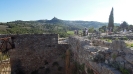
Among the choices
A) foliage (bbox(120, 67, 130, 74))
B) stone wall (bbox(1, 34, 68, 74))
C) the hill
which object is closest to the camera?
foliage (bbox(120, 67, 130, 74))

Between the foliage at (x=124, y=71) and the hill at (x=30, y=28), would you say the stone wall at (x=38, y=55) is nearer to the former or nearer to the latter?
the foliage at (x=124, y=71)

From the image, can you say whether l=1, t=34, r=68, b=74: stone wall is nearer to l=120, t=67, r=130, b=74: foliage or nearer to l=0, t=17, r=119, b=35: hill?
l=120, t=67, r=130, b=74: foliage

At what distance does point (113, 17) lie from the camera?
94.0 feet

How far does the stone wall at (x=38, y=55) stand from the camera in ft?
40.7

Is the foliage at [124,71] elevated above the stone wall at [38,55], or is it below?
above

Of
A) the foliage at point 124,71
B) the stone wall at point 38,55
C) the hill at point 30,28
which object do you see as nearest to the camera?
the foliage at point 124,71

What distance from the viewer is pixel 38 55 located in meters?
12.8

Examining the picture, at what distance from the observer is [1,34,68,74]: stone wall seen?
40.7 ft

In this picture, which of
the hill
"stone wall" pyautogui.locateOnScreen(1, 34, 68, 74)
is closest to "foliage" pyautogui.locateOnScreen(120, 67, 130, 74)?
"stone wall" pyautogui.locateOnScreen(1, 34, 68, 74)

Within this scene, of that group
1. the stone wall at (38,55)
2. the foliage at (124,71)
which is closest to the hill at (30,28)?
the stone wall at (38,55)

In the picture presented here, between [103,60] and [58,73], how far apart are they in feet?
24.4

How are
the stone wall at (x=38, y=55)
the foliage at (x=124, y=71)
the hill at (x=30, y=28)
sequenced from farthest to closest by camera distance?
the hill at (x=30, y=28), the stone wall at (x=38, y=55), the foliage at (x=124, y=71)

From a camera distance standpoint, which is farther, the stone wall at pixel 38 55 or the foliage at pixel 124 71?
the stone wall at pixel 38 55

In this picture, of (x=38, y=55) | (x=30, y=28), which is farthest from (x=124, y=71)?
(x=30, y=28)
